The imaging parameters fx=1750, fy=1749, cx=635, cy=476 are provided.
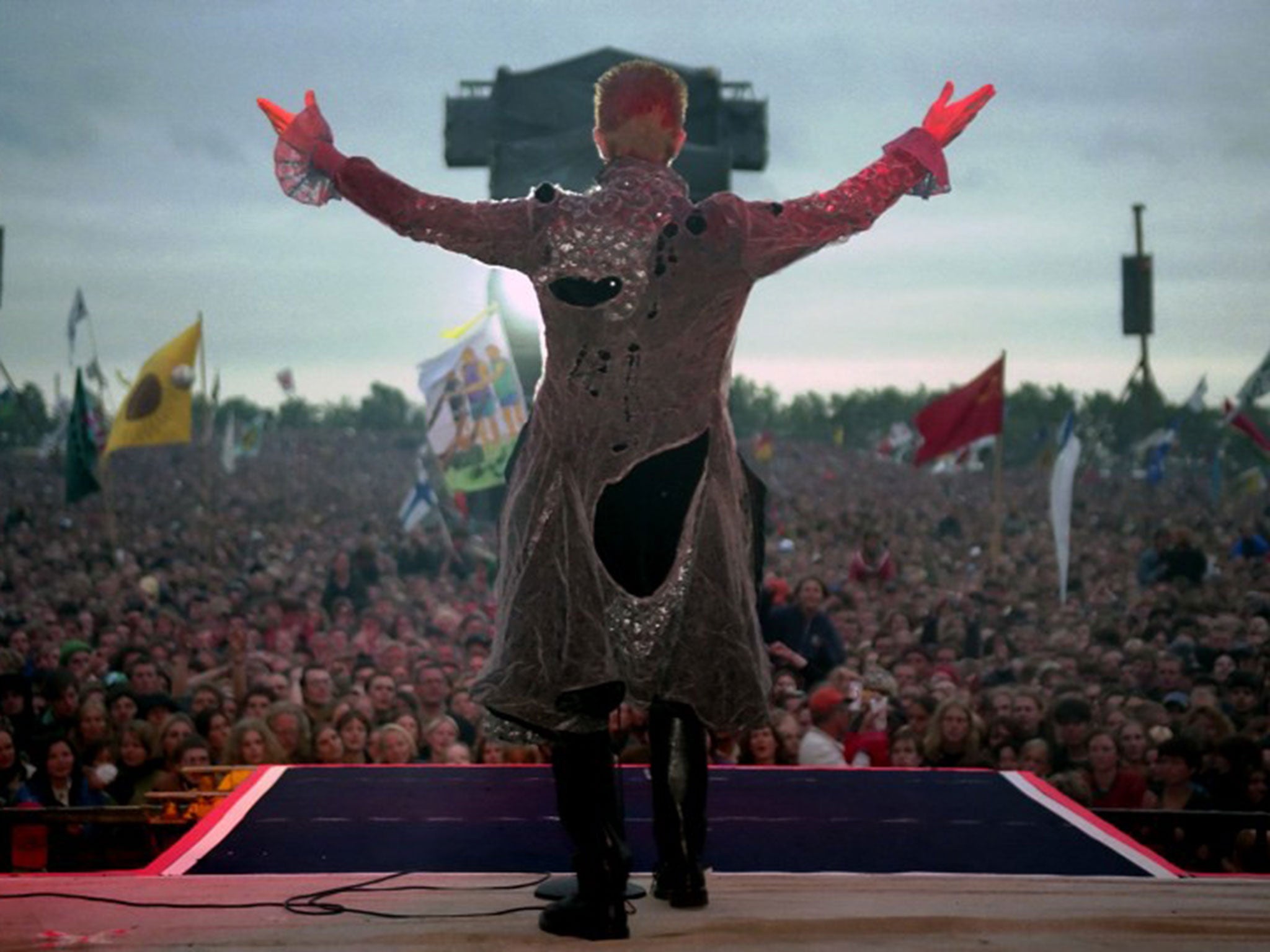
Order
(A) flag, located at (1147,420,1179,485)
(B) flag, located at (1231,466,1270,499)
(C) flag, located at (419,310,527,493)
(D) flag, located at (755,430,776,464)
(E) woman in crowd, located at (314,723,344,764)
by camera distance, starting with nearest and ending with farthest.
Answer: (E) woman in crowd, located at (314,723,344,764), (C) flag, located at (419,310,527,493), (A) flag, located at (1147,420,1179,485), (B) flag, located at (1231,466,1270,499), (D) flag, located at (755,430,776,464)

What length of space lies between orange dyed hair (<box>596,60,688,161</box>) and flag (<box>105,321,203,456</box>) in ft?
45.5

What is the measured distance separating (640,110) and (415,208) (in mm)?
538

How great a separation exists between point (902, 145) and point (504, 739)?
5.15 feet

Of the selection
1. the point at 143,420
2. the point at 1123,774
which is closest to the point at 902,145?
the point at 1123,774

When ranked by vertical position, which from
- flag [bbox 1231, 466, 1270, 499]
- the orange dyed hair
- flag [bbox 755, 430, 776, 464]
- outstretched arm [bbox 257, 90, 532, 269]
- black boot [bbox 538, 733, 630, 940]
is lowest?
black boot [bbox 538, 733, 630, 940]

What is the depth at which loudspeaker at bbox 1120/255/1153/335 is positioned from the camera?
3825 cm

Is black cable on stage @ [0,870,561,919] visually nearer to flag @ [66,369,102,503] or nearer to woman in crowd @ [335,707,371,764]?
woman in crowd @ [335,707,371,764]

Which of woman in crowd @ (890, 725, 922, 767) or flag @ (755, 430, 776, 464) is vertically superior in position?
flag @ (755, 430, 776, 464)

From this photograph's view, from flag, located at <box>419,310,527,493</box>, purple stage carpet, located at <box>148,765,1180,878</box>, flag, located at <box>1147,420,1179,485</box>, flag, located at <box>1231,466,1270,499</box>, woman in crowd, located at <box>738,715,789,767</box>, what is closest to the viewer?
purple stage carpet, located at <box>148,765,1180,878</box>

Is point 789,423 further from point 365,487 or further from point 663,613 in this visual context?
point 663,613

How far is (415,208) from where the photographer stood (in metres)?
3.72

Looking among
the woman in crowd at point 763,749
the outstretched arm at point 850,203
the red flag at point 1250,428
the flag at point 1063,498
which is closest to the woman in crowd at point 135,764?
the woman in crowd at point 763,749

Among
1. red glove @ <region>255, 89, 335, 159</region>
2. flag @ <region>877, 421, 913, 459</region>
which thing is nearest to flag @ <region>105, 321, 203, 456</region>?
red glove @ <region>255, 89, 335, 159</region>

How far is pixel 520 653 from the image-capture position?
12.1 ft
